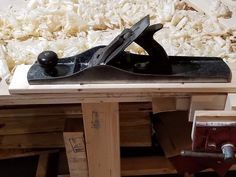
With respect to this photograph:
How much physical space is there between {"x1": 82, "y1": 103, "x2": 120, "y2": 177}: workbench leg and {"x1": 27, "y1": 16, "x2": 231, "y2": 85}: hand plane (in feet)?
0.39

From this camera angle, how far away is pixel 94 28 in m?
1.09

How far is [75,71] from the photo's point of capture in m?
0.80

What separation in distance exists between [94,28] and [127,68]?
0.35 meters

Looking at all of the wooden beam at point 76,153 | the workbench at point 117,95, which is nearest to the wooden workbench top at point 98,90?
the workbench at point 117,95

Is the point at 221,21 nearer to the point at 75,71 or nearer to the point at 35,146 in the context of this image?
the point at 75,71

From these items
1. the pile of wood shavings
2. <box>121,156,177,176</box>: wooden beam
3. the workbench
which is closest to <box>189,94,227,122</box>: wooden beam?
the workbench

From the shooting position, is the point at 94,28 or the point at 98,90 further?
the point at 94,28

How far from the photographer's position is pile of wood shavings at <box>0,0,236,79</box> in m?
0.96

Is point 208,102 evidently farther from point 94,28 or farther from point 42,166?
point 42,166

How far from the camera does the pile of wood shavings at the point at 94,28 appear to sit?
959 millimetres

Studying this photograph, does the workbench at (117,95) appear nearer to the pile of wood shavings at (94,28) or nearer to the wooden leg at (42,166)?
the pile of wood shavings at (94,28)

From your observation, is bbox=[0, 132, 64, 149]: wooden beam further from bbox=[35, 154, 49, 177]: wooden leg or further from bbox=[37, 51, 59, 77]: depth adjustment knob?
bbox=[37, 51, 59, 77]: depth adjustment knob

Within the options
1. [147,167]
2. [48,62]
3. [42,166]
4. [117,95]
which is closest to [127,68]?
[117,95]

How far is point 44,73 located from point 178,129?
604mm
